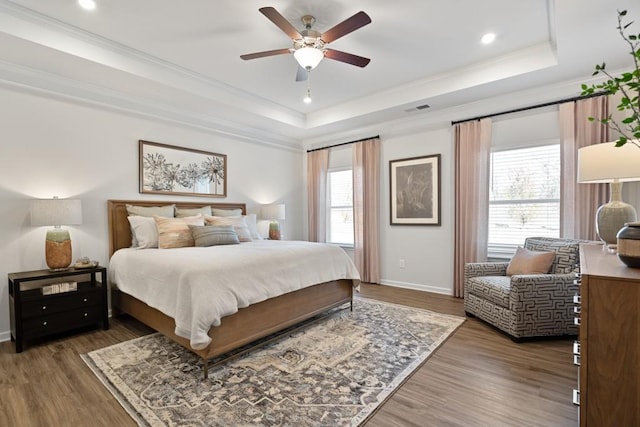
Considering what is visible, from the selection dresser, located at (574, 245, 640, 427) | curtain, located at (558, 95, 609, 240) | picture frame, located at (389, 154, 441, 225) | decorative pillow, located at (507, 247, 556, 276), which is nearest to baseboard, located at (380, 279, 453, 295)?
picture frame, located at (389, 154, 441, 225)

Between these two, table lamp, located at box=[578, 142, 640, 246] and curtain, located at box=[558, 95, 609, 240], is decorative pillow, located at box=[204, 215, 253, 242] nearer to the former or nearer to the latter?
table lamp, located at box=[578, 142, 640, 246]

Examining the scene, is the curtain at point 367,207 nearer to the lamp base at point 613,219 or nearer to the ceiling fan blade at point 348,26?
the ceiling fan blade at point 348,26

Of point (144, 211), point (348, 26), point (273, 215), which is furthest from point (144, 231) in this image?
point (348, 26)

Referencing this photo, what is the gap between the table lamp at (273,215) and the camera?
4.93 meters

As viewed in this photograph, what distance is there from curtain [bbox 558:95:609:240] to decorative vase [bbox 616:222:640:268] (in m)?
2.28

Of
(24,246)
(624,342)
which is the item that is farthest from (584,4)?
(24,246)

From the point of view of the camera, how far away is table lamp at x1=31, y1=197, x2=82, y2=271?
2.82 m

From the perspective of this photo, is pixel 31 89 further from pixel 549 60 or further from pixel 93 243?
pixel 549 60

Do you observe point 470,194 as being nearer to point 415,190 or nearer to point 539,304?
point 415,190

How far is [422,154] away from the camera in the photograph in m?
4.57

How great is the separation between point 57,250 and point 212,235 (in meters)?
1.42

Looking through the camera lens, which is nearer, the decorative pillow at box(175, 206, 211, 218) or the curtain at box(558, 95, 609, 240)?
the curtain at box(558, 95, 609, 240)

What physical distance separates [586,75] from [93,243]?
5.66 metres

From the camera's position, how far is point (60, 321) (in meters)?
2.83
